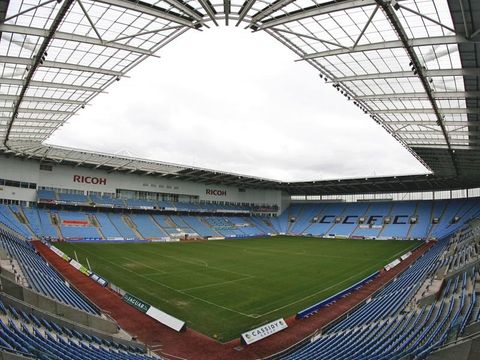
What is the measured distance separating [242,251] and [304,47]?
32992 millimetres

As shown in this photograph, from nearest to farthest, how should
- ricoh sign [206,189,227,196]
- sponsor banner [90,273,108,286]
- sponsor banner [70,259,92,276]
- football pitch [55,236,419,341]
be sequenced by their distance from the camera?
football pitch [55,236,419,341] → sponsor banner [90,273,108,286] → sponsor banner [70,259,92,276] → ricoh sign [206,189,227,196]

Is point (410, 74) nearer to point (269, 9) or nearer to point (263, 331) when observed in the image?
point (269, 9)

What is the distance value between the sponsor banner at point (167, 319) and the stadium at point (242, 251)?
0.32ft

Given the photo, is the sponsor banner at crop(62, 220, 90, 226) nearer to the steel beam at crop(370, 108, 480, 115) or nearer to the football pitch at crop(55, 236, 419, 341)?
the football pitch at crop(55, 236, 419, 341)

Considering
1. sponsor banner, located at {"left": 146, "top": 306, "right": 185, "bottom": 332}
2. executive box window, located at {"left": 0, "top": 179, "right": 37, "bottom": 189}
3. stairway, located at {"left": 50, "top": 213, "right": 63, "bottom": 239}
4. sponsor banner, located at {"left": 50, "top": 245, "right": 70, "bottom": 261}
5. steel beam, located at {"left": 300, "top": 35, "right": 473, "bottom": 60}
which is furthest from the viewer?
executive box window, located at {"left": 0, "top": 179, "right": 37, "bottom": 189}

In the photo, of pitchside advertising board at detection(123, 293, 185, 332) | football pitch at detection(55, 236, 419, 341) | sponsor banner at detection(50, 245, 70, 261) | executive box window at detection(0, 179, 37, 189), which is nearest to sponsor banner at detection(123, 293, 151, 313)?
pitchside advertising board at detection(123, 293, 185, 332)

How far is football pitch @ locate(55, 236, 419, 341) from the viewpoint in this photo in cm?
2119

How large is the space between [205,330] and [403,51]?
18.1 meters

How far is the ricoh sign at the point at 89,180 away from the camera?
57625 mm

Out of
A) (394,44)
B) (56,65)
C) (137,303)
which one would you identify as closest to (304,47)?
(394,44)

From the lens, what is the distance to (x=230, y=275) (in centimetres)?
3150

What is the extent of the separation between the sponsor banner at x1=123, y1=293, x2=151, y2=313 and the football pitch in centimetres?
138

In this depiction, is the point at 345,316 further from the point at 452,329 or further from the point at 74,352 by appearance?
the point at 74,352

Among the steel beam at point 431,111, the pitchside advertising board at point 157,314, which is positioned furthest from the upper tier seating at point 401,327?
the steel beam at point 431,111
